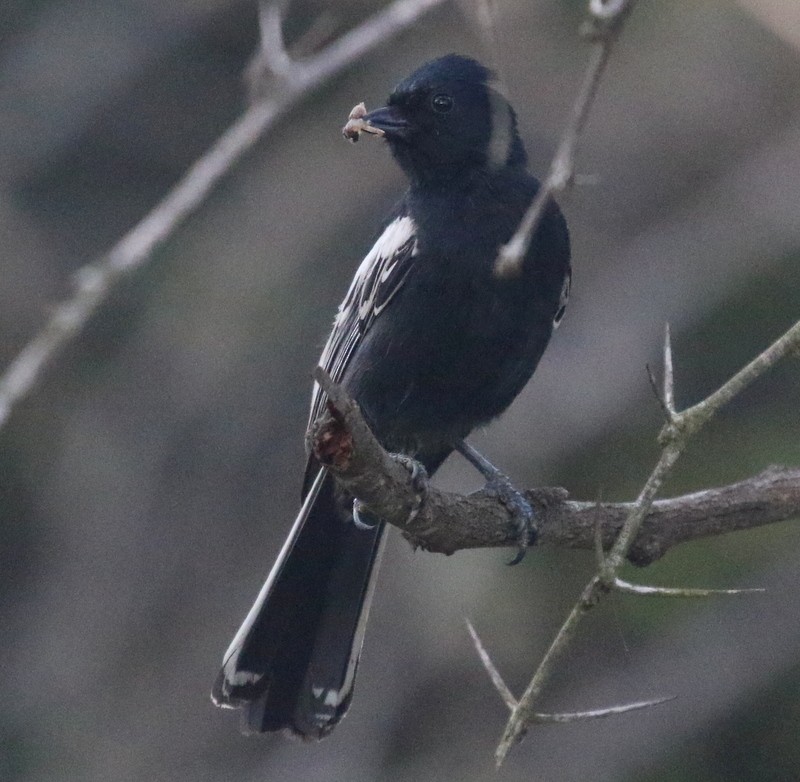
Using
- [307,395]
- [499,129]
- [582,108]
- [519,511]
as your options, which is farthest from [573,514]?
[307,395]

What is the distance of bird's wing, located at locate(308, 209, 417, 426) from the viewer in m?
5.61

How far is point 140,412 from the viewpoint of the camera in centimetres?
953

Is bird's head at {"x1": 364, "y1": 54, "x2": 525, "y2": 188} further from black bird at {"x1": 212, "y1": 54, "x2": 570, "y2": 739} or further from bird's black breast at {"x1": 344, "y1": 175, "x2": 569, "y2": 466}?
bird's black breast at {"x1": 344, "y1": 175, "x2": 569, "y2": 466}

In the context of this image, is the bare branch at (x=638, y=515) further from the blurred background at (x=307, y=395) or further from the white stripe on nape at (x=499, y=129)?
the blurred background at (x=307, y=395)

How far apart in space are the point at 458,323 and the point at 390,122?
942 mm

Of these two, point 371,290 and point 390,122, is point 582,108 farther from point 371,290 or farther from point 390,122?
point 390,122

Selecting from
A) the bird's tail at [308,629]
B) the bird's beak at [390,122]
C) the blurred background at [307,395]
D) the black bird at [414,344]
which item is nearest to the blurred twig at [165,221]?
the bird's beak at [390,122]

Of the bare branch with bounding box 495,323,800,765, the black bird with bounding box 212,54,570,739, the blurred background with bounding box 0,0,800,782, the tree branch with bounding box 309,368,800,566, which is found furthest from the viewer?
the blurred background with bounding box 0,0,800,782

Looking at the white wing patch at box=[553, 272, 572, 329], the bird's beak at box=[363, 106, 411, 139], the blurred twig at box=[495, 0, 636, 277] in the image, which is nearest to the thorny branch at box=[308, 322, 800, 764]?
the blurred twig at box=[495, 0, 636, 277]

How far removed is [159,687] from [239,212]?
120 inches

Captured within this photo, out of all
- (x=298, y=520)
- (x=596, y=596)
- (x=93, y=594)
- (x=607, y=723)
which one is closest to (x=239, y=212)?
(x=93, y=594)

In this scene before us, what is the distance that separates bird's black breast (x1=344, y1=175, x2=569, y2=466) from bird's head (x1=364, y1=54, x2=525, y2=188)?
7.2 inches

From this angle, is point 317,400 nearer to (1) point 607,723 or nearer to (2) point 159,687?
(1) point 607,723

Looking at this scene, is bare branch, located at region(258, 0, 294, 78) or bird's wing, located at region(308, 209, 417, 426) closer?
bare branch, located at region(258, 0, 294, 78)
